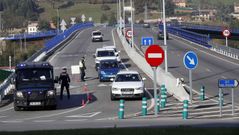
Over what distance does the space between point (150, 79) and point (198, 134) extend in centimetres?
3253

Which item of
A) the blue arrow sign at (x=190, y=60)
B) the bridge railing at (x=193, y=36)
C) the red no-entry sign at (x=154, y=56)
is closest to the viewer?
the red no-entry sign at (x=154, y=56)

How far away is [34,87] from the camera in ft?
98.7

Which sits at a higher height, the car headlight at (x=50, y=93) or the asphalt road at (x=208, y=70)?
the car headlight at (x=50, y=93)

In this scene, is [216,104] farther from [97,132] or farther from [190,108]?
[97,132]

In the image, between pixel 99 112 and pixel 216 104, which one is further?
pixel 216 104

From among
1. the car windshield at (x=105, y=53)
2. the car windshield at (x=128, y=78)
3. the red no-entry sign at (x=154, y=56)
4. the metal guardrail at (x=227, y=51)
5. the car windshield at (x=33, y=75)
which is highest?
the red no-entry sign at (x=154, y=56)

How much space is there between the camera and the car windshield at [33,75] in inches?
1210

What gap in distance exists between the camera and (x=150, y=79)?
158ft

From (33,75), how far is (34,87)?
898 mm

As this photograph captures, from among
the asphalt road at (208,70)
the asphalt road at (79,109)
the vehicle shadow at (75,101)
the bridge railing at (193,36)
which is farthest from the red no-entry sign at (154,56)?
the bridge railing at (193,36)

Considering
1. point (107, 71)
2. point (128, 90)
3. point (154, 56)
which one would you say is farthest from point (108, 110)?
point (107, 71)

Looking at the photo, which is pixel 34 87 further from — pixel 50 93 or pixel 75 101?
pixel 75 101

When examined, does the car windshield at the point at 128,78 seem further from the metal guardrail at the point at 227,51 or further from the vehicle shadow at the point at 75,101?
the metal guardrail at the point at 227,51

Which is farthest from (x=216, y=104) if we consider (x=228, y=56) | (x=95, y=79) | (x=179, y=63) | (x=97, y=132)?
(x=228, y=56)
